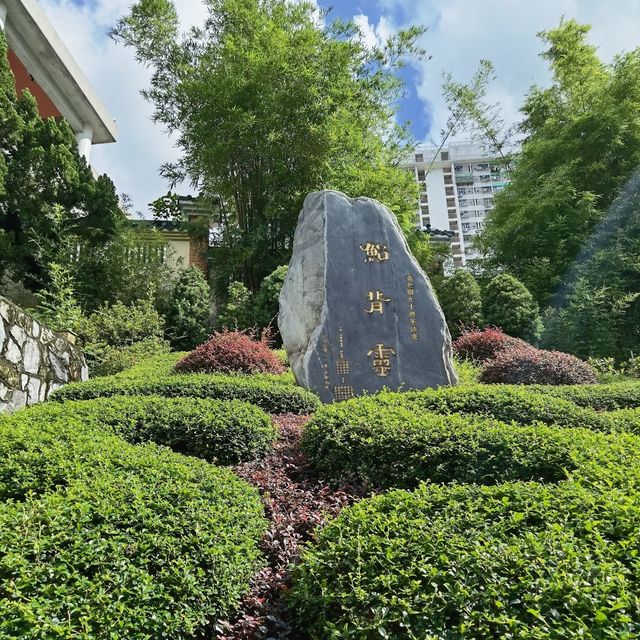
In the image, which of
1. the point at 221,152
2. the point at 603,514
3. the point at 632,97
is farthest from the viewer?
the point at 632,97

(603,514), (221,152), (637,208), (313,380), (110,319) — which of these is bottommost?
(603,514)

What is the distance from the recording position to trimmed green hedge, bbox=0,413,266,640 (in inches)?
63.7

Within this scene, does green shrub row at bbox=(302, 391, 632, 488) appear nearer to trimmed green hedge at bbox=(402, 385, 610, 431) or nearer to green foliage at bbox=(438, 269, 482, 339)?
trimmed green hedge at bbox=(402, 385, 610, 431)

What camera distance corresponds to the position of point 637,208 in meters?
11.5

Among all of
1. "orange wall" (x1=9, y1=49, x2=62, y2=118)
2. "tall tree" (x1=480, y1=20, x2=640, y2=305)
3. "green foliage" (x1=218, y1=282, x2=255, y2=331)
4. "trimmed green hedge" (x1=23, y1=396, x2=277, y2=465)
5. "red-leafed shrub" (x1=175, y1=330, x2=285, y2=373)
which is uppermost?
"orange wall" (x1=9, y1=49, x2=62, y2=118)

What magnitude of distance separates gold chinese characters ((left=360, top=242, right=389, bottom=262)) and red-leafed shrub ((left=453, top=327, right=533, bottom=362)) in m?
3.26

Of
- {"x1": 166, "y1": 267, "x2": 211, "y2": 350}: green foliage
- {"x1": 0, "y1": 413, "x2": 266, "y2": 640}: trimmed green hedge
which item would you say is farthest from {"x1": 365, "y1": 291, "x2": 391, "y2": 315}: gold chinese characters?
{"x1": 166, "y1": 267, "x2": 211, "y2": 350}: green foliage

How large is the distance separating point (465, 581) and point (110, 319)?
838 centimetres

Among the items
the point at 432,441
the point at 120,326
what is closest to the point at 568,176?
the point at 120,326

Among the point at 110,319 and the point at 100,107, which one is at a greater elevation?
the point at 100,107

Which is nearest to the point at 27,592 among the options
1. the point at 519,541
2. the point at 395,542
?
the point at 395,542

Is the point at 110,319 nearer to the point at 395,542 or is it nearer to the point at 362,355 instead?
the point at 362,355

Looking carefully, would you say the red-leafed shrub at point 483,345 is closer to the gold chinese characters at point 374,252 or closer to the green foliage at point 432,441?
the gold chinese characters at point 374,252

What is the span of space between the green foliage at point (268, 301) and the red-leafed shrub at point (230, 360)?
268 cm
